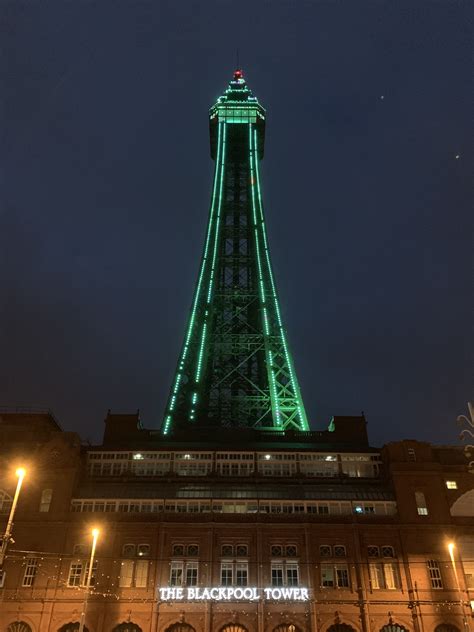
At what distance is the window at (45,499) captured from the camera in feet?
168

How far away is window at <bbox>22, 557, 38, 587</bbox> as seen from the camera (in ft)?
156

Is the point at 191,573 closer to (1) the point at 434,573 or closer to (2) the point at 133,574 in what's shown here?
(2) the point at 133,574

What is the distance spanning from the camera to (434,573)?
1881 inches

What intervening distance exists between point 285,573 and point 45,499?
19.9 m

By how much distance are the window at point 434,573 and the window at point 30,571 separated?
2925cm

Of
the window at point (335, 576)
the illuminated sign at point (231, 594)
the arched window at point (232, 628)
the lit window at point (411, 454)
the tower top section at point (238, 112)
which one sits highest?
the tower top section at point (238, 112)

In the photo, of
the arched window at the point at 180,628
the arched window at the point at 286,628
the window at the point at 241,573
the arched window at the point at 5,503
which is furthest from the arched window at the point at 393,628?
the arched window at the point at 5,503

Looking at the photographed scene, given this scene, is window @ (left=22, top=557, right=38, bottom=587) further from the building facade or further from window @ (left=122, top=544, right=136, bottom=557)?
window @ (left=122, top=544, right=136, bottom=557)

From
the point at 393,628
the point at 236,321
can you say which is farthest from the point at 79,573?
the point at 236,321

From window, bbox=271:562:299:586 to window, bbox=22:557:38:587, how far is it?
17.7 m

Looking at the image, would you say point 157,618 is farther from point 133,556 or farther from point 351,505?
point 351,505

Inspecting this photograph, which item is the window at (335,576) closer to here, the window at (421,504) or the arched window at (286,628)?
the arched window at (286,628)

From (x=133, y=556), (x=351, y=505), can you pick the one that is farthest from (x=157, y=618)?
(x=351, y=505)

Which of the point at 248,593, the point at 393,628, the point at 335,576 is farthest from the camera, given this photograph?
the point at 335,576
